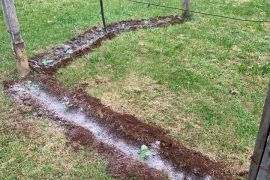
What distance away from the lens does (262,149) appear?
2.38 meters

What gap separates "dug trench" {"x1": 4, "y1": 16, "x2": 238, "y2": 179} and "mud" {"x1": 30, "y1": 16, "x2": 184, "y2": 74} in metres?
0.02

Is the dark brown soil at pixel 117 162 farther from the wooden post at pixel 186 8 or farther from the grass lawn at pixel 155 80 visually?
the wooden post at pixel 186 8

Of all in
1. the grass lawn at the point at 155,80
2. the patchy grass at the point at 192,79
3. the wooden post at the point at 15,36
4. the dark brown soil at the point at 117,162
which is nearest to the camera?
the dark brown soil at the point at 117,162

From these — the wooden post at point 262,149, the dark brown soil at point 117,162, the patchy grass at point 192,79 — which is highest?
the wooden post at point 262,149

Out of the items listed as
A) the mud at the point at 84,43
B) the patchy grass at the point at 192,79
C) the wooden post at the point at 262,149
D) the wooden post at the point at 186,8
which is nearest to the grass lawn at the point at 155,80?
the patchy grass at the point at 192,79

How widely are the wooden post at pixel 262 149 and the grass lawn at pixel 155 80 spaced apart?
2282mm

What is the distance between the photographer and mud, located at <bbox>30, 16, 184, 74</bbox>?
7.22 metres

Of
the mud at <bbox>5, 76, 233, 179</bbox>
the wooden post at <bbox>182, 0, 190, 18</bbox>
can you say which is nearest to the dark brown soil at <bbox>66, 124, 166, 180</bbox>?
the mud at <bbox>5, 76, 233, 179</bbox>

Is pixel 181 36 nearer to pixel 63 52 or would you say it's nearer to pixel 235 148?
pixel 63 52

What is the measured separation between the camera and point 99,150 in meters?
4.87

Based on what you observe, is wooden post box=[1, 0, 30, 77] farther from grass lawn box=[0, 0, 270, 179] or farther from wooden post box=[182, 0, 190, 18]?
wooden post box=[182, 0, 190, 18]

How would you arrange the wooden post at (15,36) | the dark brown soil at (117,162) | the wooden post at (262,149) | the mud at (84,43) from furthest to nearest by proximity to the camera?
the mud at (84,43)
the wooden post at (15,36)
the dark brown soil at (117,162)
the wooden post at (262,149)

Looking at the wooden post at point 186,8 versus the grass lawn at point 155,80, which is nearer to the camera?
the grass lawn at point 155,80

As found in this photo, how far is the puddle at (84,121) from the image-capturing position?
465 cm
